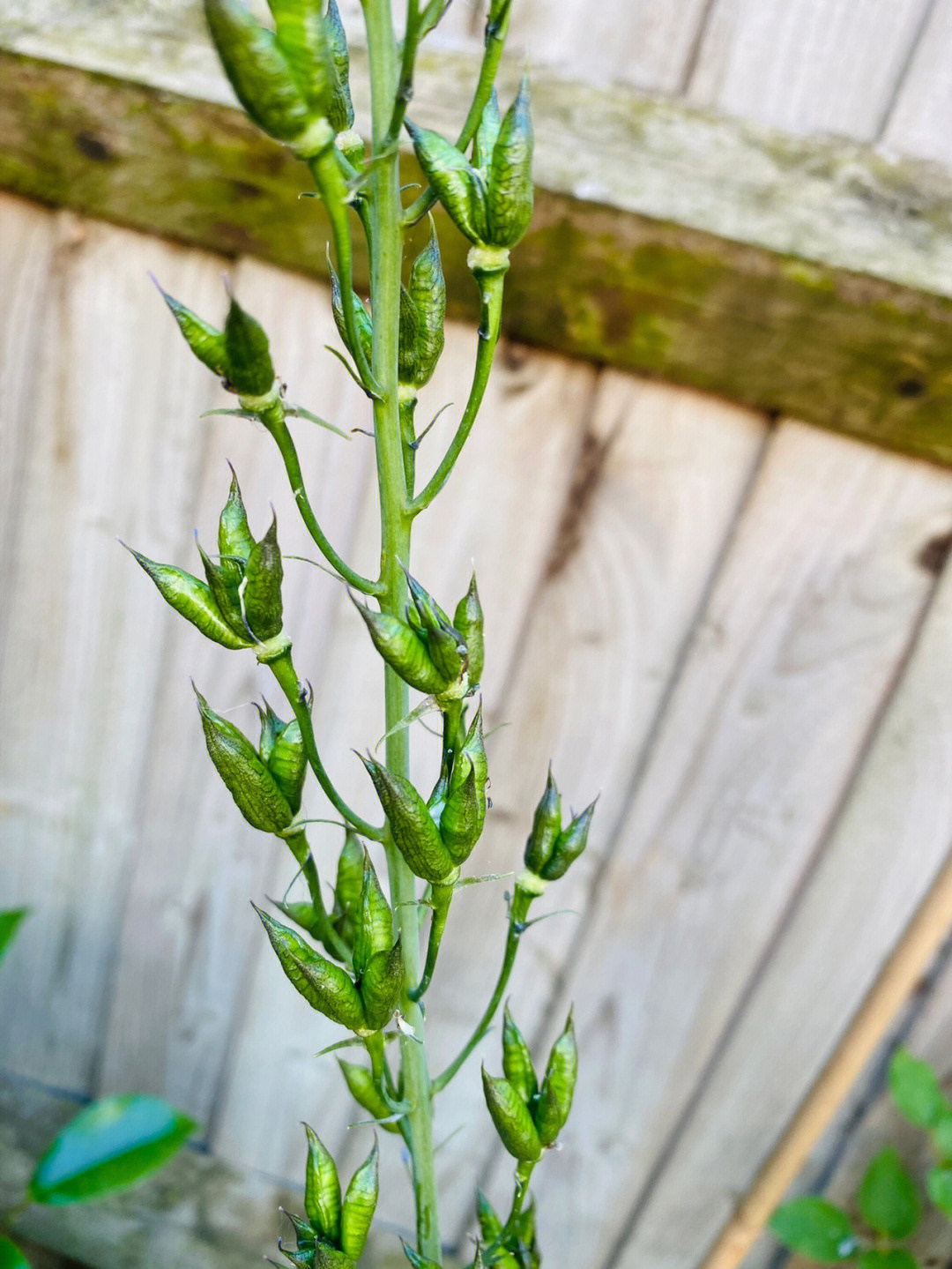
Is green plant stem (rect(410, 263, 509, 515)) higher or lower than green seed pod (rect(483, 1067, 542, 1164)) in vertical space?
higher

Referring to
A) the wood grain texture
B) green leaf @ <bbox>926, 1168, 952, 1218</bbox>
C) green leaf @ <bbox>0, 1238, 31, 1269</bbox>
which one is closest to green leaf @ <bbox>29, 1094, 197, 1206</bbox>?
green leaf @ <bbox>0, 1238, 31, 1269</bbox>

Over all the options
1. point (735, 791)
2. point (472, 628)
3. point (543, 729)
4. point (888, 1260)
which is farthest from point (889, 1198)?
point (472, 628)

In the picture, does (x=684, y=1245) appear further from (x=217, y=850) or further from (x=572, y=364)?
(x=572, y=364)

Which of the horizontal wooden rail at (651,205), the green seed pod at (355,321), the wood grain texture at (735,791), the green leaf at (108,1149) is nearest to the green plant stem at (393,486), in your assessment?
the green seed pod at (355,321)

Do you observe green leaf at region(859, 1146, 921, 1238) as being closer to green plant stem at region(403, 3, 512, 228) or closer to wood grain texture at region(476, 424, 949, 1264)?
wood grain texture at region(476, 424, 949, 1264)

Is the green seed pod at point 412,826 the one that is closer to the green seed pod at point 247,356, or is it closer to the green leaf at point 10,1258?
the green seed pod at point 247,356
